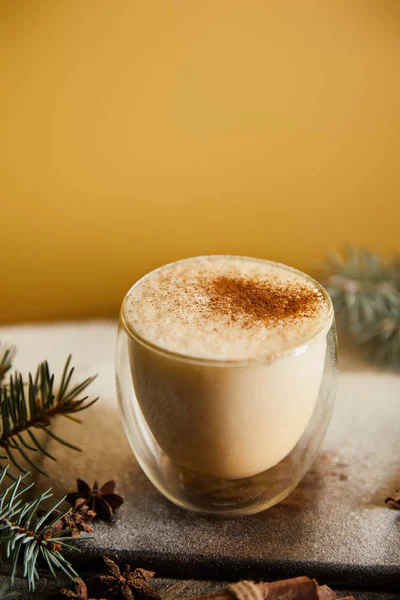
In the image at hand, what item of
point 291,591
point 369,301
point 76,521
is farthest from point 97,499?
point 369,301

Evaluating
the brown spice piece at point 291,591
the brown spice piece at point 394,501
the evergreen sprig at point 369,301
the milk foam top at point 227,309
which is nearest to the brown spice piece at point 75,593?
→ the brown spice piece at point 291,591

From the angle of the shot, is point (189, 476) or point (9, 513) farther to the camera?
point (189, 476)

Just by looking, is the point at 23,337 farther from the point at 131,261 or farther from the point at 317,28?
the point at 317,28

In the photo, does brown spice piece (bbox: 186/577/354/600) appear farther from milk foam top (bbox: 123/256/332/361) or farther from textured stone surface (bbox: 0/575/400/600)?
milk foam top (bbox: 123/256/332/361)

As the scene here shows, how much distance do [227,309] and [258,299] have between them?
0.14 ft

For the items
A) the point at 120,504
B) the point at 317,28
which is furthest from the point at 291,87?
the point at 120,504

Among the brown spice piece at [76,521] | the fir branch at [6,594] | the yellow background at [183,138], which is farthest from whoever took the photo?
the yellow background at [183,138]

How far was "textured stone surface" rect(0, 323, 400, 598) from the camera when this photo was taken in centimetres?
70

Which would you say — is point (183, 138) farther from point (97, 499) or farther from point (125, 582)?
point (125, 582)

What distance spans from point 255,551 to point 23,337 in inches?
27.6

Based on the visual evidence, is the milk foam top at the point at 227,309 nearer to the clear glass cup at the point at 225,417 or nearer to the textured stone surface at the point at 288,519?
the clear glass cup at the point at 225,417

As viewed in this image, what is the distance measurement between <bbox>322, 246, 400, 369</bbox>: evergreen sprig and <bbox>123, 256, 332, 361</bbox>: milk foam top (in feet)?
1.42

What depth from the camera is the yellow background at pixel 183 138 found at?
114 cm

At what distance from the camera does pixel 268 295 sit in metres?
0.74
